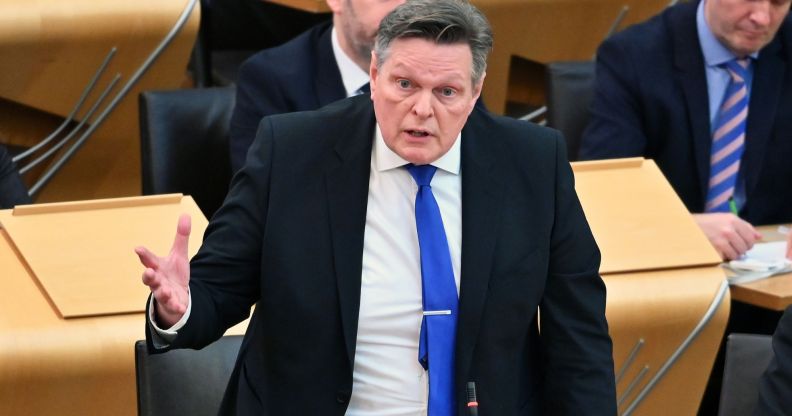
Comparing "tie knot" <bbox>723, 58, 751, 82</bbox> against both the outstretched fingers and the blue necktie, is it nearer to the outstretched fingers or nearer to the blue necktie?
the blue necktie

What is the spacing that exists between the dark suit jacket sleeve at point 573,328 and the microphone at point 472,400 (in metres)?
0.16

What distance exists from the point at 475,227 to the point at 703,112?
6.14ft

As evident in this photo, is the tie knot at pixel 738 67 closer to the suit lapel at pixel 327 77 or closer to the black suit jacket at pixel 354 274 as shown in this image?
the suit lapel at pixel 327 77

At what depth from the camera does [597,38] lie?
520 cm

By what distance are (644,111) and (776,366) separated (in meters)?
1.79

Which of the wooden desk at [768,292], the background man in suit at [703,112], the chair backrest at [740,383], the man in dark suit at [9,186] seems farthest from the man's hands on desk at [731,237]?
the man in dark suit at [9,186]

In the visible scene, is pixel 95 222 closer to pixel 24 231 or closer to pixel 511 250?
pixel 24 231

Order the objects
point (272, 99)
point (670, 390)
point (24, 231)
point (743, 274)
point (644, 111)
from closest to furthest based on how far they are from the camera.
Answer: point (24, 231) < point (670, 390) < point (743, 274) < point (272, 99) < point (644, 111)

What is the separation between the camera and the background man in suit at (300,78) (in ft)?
12.5

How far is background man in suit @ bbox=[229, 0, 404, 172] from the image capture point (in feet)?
12.5

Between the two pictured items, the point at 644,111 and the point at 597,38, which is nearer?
the point at 644,111

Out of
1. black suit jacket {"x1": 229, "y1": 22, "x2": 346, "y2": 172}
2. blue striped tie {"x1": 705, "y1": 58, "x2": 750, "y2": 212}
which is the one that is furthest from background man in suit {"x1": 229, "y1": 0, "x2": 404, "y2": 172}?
blue striped tie {"x1": 705, "y1": 58, "x2": 750, "y2": 212}

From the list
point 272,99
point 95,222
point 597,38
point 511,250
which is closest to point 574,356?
point 511,250

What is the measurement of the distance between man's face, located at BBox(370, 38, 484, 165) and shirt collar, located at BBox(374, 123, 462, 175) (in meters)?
0.06
